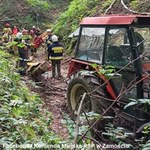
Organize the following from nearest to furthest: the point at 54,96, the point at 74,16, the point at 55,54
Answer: the point at 54,96
the point at 55,54
the point at 74,16

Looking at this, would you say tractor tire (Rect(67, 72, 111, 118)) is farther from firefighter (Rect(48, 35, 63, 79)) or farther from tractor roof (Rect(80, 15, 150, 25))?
firefighter (Rect(48, 35, 63, 79))

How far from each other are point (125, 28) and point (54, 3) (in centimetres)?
2038

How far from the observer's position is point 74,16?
1517 cm

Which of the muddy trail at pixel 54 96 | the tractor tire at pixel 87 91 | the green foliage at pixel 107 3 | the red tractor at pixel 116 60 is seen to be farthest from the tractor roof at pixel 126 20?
the green foliage at pixel 107 3

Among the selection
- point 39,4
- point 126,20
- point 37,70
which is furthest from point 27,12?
point 126,20

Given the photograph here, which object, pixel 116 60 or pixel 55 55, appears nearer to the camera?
pixel 116 60

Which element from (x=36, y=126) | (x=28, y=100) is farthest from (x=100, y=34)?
(x=36, y=126)

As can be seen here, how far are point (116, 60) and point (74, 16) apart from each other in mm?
10042

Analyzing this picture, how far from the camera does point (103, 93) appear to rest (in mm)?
5664

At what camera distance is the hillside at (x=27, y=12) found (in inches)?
853

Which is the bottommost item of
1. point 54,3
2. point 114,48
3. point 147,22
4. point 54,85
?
point 54,85

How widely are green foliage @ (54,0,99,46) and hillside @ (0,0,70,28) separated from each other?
5.82 meters

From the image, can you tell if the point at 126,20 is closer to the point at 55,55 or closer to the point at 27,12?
the point at 55,55

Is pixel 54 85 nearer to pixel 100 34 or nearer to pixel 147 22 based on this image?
pixel 100 34
